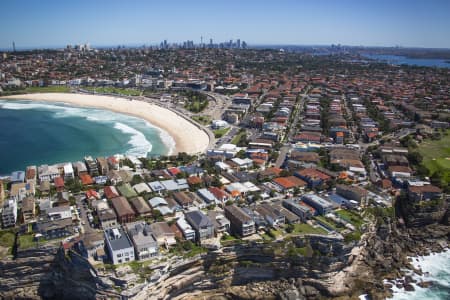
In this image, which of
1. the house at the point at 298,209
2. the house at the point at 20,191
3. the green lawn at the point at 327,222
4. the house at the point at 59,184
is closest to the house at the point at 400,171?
the green lawn at the point at 327,222

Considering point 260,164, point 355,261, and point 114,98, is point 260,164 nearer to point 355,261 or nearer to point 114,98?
point 355,261

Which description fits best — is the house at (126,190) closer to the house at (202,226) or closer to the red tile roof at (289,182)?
the house at (202,226)

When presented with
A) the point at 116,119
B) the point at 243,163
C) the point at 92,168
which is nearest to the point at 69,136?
the point at 116,119

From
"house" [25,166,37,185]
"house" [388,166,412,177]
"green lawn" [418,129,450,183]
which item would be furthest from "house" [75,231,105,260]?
"green lawn" [418,129,450,183]

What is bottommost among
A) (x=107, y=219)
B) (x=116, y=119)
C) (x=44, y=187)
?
(x=107, y=219)

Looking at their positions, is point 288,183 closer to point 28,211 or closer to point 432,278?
point 432,278

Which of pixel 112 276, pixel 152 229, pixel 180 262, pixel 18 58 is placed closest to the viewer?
pixel 112 276

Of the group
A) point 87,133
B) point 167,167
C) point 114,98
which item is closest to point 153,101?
point 114,98
